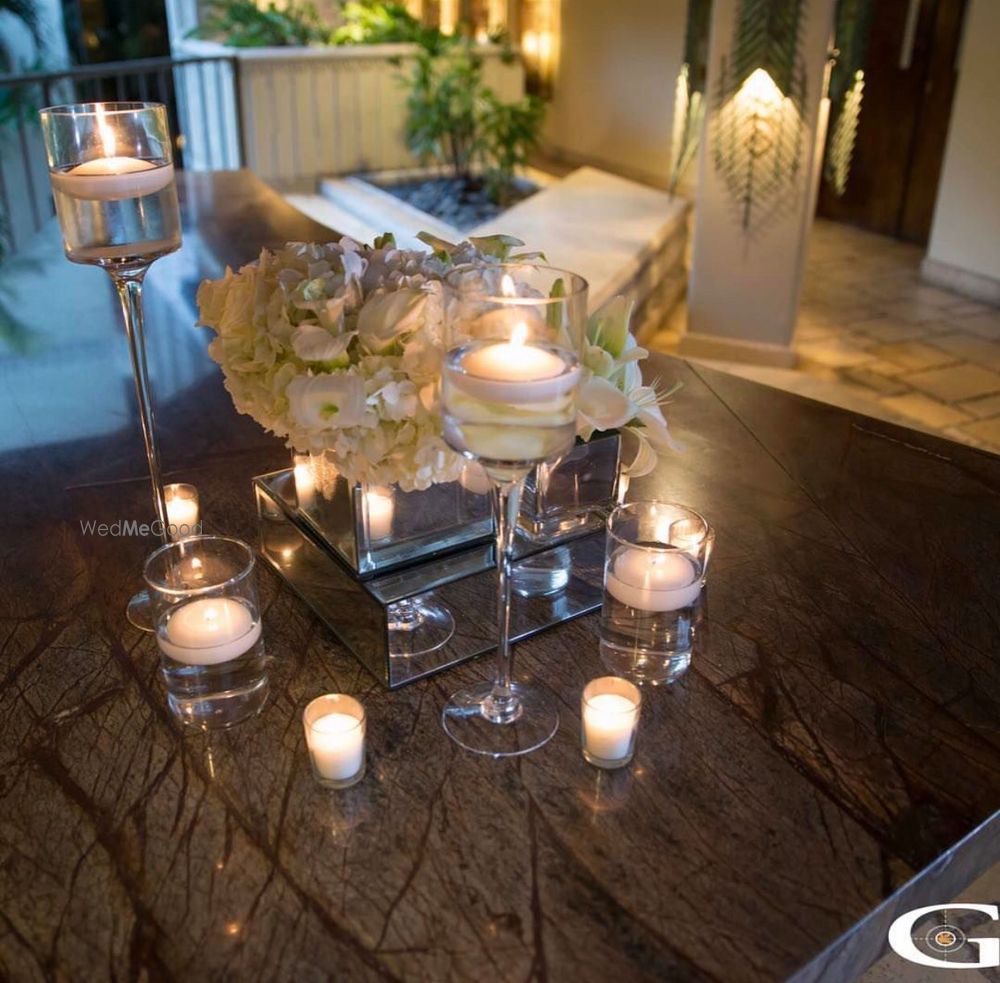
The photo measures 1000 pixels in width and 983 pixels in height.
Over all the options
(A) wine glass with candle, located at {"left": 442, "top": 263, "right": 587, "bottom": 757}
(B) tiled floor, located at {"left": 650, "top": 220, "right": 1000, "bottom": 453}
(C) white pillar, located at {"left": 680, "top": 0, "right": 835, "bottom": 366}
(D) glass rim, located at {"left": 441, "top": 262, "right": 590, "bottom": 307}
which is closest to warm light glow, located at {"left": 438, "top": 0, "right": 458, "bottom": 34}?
(B) tiled floor, located at {"left": 650, "top": 220, "right": 1000, "bottom": 453}

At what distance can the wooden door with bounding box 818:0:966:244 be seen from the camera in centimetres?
542

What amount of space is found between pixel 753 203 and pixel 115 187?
10.8 feet

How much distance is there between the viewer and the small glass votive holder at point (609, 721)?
0.92m

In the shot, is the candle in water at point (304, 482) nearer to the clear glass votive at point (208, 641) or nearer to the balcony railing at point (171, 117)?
the clear glass votive at point (208, 641)

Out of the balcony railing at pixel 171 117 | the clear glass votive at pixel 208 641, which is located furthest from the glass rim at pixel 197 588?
the balcony railing at pixel 171 117

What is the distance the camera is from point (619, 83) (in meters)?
7.08

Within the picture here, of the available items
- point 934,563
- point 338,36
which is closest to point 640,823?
point 934,563

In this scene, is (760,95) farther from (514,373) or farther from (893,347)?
(514,373)

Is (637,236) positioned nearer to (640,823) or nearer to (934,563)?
(934,563)

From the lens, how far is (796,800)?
0.90 m

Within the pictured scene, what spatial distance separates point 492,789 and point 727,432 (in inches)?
32.7

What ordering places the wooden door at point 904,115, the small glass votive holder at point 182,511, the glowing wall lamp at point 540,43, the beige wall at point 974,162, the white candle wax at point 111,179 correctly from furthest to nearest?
the glowing wall lamp at point 540,43 < the wooden door at point 904,115 < the beige wall at point 974,162 < the small glass votive holder at point 182,511 < the white candle wax at point 111,179

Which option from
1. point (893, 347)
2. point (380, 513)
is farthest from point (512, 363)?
point (893, 347)

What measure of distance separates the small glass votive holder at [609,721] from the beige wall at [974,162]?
4630 millimetres
